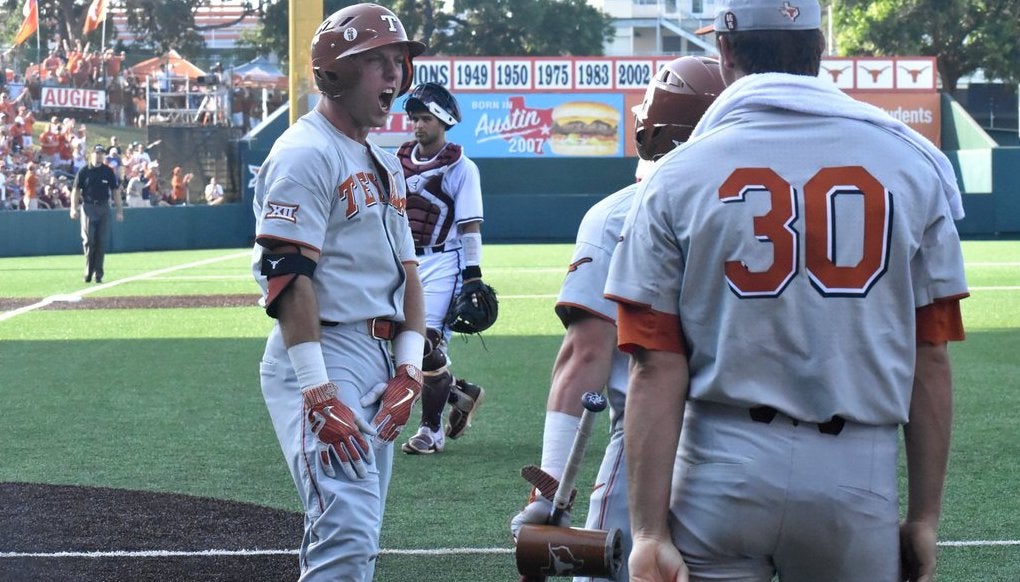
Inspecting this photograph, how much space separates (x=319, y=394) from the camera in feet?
12.6

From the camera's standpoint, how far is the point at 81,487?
7395mm

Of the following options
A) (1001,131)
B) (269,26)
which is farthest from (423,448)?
(269,26)

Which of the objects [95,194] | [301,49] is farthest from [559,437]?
[95,194]

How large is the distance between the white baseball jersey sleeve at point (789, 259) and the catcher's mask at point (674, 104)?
1.01m

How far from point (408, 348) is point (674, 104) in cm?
116

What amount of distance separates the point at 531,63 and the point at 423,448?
95.2 ft

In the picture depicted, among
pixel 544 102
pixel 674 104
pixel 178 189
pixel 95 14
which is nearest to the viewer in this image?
pixel 674 104

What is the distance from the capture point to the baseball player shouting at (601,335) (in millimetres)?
3383

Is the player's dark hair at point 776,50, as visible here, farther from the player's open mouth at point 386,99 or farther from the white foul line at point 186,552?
the white foul line at point 186,552

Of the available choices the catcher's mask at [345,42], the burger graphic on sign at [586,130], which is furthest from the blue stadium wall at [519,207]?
the catcher's mask at [345,42]

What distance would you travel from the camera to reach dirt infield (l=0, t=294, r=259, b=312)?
60.1 feet

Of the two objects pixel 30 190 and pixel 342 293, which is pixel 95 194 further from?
pixel 342 293

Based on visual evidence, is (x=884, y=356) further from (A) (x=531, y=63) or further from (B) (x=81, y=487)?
(A) (x=531, y=63)

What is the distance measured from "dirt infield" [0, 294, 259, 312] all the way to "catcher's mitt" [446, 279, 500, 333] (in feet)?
34.4
